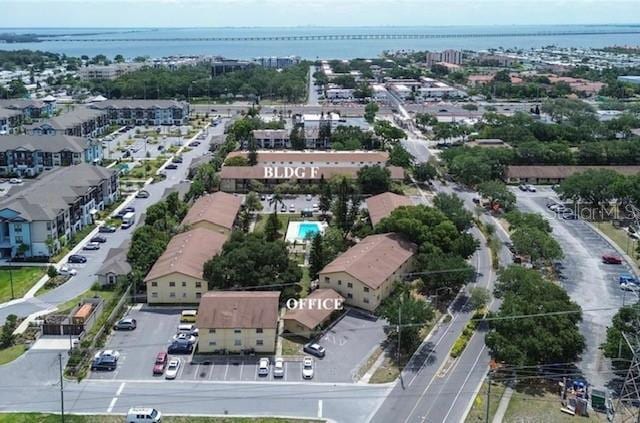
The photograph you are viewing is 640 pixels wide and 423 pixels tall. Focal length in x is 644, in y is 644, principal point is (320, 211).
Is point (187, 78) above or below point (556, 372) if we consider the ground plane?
above

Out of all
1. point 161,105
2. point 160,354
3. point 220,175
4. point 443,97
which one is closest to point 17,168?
point 220,175

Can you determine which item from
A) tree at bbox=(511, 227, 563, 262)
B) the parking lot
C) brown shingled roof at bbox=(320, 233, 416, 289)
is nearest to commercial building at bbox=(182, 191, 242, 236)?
brown shingled roof at bbox=(320, 233, 416, 289)

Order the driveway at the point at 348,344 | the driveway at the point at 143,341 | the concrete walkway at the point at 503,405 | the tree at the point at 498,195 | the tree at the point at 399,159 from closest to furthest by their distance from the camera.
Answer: the concrete walkway at the point at 503,405 → the driveway at the point at 143,341 → the driveway at the point at 348,344 → the tree at the point at 498,195 → the tree at the point at 399,159

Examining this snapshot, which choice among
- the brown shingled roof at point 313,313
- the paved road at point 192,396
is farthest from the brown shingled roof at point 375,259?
the paved road at point 192,396

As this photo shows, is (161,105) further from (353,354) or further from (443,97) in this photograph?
(353,354)

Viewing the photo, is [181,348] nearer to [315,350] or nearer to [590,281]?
[315,350]

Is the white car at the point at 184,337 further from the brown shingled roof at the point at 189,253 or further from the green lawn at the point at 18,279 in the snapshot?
the green lawn at the point at 18,279
